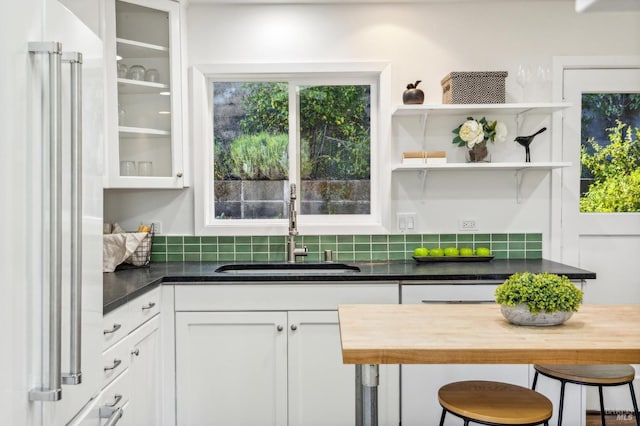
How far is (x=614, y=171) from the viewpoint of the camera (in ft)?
11.0

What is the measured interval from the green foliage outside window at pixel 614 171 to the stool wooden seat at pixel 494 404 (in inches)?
74.4

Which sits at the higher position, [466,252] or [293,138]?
[293,138]

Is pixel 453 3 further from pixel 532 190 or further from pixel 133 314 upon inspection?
pixel 133 314

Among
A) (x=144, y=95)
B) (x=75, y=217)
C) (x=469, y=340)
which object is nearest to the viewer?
(x=75, y=217)

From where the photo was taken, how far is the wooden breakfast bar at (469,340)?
1.50 meters

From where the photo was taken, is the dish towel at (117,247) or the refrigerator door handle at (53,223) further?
the dish towel at (117,247)

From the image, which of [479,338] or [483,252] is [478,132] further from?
[479,338]

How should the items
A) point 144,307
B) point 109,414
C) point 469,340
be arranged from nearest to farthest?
point 469,340 → point 109,414 → point 144,307

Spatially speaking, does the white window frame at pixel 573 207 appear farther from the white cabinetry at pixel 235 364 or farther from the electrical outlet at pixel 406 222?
the white cabinetry at pixel 235 364

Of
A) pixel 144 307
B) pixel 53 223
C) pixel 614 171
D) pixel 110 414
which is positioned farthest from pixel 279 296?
pixel 614 171

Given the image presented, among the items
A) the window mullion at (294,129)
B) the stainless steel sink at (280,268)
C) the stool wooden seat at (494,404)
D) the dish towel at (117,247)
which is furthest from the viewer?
the window mullion at (294,129)

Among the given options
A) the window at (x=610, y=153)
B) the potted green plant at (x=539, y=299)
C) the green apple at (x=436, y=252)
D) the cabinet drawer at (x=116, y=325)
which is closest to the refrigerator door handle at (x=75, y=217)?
the cabinet drawer at (x=116, y=325)

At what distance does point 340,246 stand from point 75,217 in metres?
2.09

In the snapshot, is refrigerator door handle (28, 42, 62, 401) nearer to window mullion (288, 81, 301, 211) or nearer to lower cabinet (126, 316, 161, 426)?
lower cabinet (126, 316, 161, 426)
